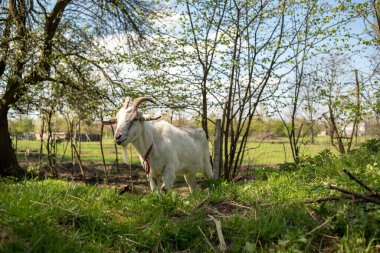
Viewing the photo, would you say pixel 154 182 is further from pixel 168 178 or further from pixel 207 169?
pixel 207 169

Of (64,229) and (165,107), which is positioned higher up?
(165,107)

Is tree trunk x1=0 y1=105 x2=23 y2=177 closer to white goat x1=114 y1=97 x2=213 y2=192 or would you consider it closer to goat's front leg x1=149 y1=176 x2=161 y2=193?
white goat x1=114 y1=97 x2=213 y2=192

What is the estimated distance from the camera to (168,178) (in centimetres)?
638

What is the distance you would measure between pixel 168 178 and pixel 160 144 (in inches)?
26.2

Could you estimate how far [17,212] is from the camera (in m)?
2.71

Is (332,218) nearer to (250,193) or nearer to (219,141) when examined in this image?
(250,193)

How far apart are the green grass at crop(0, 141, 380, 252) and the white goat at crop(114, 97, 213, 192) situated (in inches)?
82.5

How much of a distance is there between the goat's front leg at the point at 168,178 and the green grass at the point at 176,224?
7.43 feet

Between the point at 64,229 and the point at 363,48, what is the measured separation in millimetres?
8879

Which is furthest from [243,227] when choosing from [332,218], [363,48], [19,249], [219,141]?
[363,48]

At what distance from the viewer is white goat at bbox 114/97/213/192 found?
5.97 meters

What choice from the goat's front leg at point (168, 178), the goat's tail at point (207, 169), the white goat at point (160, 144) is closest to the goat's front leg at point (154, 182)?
the white goat at point (160, 144)

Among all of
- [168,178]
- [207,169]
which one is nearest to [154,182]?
[168,178]

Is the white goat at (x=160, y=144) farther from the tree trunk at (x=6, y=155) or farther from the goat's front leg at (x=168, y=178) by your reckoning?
the tree trunk at (x=6, y=155)
